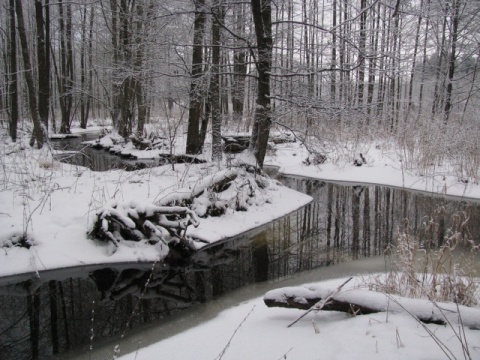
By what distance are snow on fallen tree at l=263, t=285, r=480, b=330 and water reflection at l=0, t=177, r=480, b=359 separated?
1006 millimetres

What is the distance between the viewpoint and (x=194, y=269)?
5.37m

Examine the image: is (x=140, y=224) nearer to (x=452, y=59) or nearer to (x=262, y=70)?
(x=262, y=70)

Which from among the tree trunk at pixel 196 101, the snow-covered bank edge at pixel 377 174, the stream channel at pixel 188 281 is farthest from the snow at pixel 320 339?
the snow-covered bank edge at pixel 377 174

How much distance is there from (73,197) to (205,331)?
4.30m

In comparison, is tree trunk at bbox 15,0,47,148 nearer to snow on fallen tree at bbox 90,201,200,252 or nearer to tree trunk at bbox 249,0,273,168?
tree trunk at bbox 249,0,273,168

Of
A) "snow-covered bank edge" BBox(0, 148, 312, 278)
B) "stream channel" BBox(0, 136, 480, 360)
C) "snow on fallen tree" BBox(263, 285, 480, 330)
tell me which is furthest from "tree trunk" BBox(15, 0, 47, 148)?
"snow on fallen tree" BBox(263, 285, 480, 330)

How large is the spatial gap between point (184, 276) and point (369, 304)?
9.73 ft

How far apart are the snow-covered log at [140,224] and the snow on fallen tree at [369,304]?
285 centimetres

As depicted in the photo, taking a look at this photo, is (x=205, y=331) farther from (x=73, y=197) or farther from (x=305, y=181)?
(x=305, y=181)

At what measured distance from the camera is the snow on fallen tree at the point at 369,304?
244 centimetres

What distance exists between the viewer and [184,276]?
5125 mm

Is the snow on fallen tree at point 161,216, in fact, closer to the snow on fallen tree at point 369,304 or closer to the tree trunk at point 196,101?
the snow on fallen tree at point 369,304

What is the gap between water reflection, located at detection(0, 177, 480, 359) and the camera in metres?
3.72

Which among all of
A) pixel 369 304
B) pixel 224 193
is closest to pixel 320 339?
pixel 369 304
